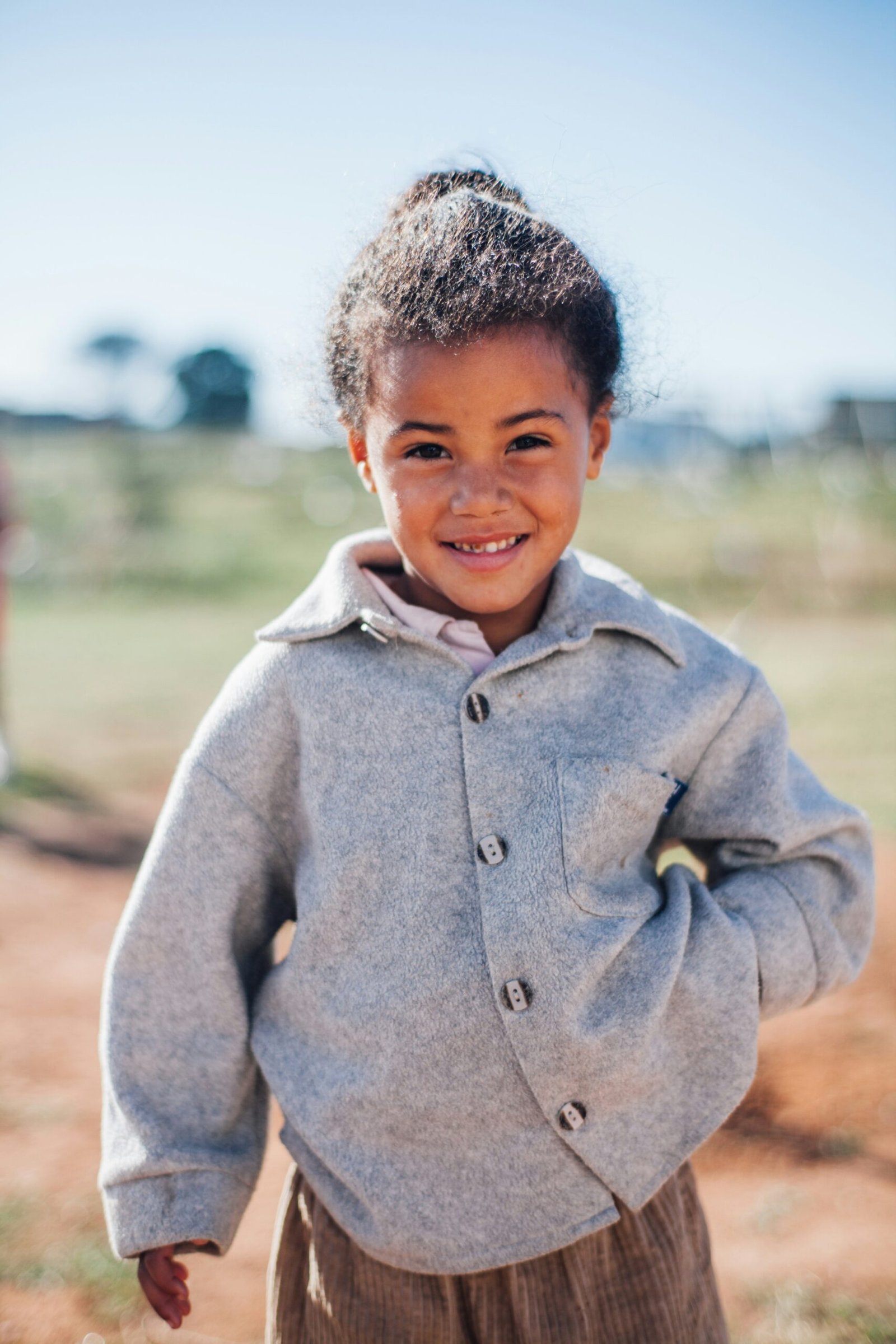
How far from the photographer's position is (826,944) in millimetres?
1390

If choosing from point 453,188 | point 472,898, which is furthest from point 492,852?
point 453,188

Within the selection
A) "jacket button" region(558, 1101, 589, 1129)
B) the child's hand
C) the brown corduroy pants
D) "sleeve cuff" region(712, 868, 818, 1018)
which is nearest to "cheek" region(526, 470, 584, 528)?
"sleeve cuff" region(712, 868, 818, 1018)

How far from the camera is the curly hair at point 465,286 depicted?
1305 mm

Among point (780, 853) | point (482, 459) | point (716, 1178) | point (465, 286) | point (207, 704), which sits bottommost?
point (207, 704)

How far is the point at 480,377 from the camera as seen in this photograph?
50.5 inches

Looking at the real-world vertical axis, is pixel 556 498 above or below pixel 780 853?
above

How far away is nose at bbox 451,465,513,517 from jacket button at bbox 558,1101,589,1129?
69 cm

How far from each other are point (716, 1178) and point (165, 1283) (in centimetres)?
148

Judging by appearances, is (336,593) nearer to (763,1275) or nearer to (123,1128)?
(123,1128)

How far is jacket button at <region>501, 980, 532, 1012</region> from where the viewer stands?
1.23 m

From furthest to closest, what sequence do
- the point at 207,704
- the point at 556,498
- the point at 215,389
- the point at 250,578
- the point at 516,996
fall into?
the point at 215,389
the point at 250,578
the point at 207,704
the point at 556,498
the point at 516,996

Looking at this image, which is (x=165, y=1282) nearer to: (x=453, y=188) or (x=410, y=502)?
(x=410, y=502)

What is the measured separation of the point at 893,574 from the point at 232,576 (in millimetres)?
8147

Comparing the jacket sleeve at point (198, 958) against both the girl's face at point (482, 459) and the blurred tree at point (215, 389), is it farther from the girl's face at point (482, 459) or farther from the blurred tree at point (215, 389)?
the blurred tree at point (215, 389)
